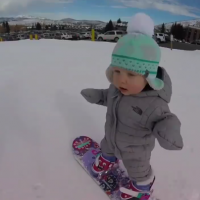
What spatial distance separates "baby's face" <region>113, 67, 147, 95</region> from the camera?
62cm

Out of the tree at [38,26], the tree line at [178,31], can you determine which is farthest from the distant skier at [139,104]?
the tree at [38,26]

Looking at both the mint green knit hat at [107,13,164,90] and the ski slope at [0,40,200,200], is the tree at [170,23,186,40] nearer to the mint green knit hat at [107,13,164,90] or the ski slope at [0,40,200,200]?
the ski slope at [0,40,200,200]

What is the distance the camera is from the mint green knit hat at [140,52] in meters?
0.59

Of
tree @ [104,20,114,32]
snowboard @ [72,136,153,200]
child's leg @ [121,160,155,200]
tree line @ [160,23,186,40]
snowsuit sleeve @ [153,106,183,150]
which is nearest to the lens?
snowsuit sleeve @ [153,106,183,150]

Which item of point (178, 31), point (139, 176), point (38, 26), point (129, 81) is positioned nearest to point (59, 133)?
point (139, 176)

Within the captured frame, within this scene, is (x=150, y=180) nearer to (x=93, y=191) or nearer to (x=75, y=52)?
(x=93, y=191)

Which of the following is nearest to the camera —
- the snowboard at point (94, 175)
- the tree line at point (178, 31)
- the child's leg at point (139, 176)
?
the child's leg at point (139, 176)

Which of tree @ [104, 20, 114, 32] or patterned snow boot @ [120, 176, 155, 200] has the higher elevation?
tree @ [104, 20, 114, 32]

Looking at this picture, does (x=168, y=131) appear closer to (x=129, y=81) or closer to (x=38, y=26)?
(x=129, y=81)

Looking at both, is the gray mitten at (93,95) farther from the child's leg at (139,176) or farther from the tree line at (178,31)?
the tree line at (178,31)

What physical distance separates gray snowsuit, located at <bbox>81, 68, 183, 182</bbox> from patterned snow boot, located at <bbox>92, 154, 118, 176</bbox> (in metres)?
0.10

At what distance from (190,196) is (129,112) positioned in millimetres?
499

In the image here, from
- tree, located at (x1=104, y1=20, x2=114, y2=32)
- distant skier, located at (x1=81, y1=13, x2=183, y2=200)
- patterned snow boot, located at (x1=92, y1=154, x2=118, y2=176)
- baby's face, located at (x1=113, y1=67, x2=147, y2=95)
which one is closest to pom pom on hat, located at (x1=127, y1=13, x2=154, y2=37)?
distant skier, located at (x1=81, y1=13, x2=183, y2=200)

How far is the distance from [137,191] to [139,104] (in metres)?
0.38
